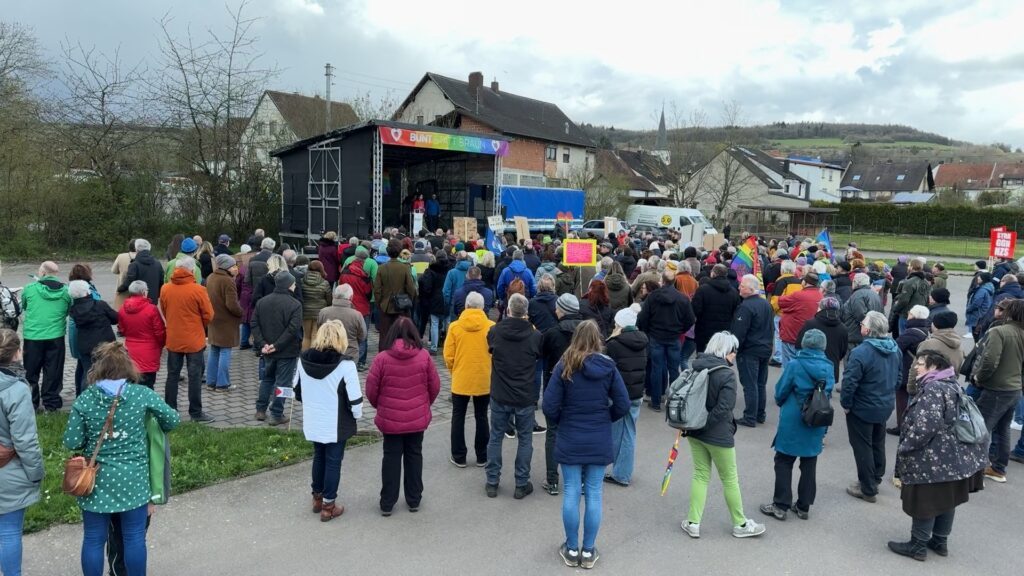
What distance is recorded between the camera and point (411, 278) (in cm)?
933

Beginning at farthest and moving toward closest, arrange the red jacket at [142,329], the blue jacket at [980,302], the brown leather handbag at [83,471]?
the blue jacket at [980,302], the red jacket at [142,329], the brown leather handbag at [83,471]

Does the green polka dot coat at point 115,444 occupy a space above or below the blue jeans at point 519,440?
above

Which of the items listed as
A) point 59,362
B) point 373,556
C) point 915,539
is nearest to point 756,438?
point 915,539

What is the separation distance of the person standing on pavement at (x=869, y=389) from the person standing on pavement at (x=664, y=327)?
239cm

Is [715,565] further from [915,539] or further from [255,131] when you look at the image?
[255,131]

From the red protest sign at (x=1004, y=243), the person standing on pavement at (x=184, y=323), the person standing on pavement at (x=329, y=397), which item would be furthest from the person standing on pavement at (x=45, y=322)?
the red protest sign at (x=1004, y=243)

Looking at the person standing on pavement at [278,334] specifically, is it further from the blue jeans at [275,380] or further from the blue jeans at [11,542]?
the blue jeans at [11,542]

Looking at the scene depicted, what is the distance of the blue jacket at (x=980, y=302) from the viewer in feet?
33.6

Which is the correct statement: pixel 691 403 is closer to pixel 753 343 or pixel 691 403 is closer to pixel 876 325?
pixel 876 325

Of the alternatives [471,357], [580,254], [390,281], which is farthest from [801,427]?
[390,281]

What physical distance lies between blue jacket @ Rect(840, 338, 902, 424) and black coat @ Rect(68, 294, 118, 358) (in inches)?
276

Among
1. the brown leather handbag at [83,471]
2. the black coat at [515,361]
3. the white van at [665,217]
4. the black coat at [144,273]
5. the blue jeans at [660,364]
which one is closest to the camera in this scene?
the brown leather handbag at [83,471]

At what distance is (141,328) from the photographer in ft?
21.1

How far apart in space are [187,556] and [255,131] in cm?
2130
